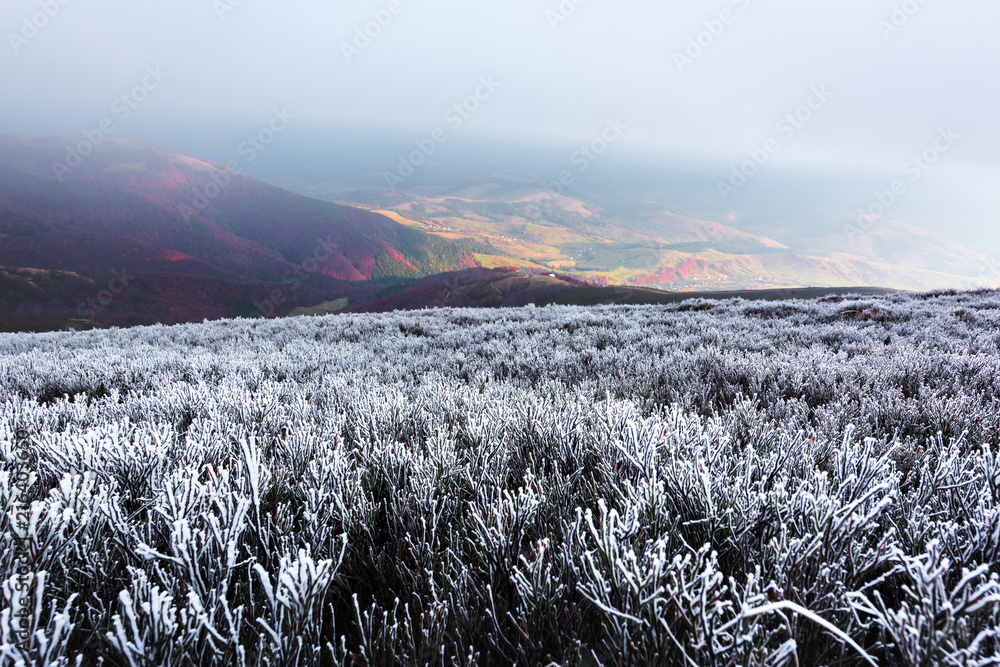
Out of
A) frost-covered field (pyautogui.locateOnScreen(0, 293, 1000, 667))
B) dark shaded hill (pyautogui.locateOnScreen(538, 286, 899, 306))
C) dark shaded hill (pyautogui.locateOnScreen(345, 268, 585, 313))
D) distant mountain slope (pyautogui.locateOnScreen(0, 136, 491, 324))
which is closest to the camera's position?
frost-covered field (pyautogui.locateOnScreen(0, 293, 1000, 667))

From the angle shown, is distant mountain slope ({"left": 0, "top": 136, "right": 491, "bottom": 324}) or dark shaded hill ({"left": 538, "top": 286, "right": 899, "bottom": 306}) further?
distant mountain slope ({"left": 0, "top": 136, "right": 491, "bottom": 324})

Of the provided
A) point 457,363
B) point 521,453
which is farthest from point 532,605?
point 457,363

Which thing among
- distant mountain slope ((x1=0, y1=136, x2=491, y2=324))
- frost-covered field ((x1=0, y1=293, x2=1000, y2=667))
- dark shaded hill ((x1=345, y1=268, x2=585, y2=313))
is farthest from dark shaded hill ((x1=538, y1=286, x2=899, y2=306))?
distant mountain slope ((x1=0, y1=136, x2=491, y2=324))

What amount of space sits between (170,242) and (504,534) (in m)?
168

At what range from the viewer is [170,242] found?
131 meters

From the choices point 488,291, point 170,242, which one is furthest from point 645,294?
point 170,242

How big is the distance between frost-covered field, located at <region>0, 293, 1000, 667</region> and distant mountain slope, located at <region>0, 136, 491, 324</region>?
94207mm

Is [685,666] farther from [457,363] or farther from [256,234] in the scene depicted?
[256,234]

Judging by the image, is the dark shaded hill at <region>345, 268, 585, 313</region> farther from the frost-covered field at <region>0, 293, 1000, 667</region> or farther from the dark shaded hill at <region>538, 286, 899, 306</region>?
the frost-covered field at <region>0, 293, 1000, 667</region>

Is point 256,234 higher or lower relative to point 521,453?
higher

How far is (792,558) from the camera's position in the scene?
1095 mm

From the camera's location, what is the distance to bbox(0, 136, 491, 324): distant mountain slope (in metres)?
77.6

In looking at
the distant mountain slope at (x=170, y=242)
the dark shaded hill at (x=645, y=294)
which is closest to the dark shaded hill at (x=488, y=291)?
the dark shaded hill at (x=645, y=294)

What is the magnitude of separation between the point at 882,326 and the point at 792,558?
331 inches
